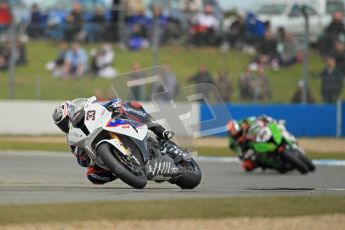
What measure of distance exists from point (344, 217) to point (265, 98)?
49.6 feet

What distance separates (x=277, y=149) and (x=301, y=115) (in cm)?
832

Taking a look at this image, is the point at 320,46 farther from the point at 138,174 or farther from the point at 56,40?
the point at 138,174

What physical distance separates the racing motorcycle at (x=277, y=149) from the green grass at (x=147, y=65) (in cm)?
794

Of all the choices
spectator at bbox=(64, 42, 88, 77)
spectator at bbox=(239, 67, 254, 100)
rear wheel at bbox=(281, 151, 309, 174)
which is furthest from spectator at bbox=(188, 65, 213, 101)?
rear wheel at bbox=(281, 151, 309, 174)

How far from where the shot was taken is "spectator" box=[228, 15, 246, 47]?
25.1 meters

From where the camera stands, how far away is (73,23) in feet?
80.7

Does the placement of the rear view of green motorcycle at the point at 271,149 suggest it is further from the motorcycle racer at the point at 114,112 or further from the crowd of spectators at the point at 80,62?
the crowd of spectators at the point at 80,62

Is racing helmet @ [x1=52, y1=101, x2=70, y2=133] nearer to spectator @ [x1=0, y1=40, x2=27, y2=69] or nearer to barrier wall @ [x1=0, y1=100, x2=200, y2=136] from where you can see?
barrier wall @ [x1=0, y1=100, x2=200, y2=136]

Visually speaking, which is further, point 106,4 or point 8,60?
point 106,4

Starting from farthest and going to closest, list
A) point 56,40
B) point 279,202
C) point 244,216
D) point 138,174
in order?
point 56,40
point 138,174
point 279,202
point 244,216

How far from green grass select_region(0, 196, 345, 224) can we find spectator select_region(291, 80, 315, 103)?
539 inches

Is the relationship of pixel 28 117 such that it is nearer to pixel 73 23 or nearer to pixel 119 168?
pixel 73 23

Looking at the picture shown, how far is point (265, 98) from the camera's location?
950 inches

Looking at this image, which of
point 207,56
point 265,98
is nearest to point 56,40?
point 207,56
